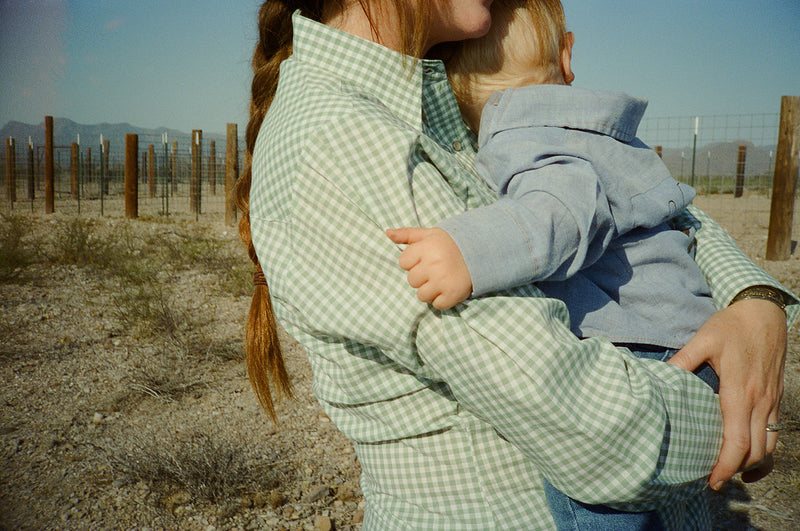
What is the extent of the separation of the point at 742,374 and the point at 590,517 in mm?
347

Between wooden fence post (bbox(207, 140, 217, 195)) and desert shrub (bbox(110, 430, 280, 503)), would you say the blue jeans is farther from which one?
wooden fence post (bbox(207, 140, 217, 195))

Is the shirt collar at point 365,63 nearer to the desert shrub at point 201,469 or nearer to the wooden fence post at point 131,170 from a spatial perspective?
the desert shrub at point 201,469

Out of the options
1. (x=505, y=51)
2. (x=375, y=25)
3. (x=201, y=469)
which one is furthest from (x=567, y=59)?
(x=201, y=469)

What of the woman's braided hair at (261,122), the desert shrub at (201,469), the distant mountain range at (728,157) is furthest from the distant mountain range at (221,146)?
the woman's braided hair at (261,122)

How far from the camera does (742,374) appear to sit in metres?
0.93

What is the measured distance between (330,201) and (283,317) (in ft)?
0.87

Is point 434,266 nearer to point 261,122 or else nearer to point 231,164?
point 261,122

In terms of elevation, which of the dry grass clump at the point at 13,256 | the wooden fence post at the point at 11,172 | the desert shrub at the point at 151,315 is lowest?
the desert shrub at the point at 151,315

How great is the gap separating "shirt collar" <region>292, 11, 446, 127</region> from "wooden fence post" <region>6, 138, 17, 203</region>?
15.8m

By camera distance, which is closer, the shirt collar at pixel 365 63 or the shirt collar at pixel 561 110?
the shirt collar at pixel 365 63

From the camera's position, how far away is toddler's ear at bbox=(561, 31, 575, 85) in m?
Answer: 1.44

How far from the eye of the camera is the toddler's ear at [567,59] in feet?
4.71

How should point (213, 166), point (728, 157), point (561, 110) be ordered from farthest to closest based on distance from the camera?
point (213, 166) → point (728, 157) → point (561, 110)

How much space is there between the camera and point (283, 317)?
0.98 m
